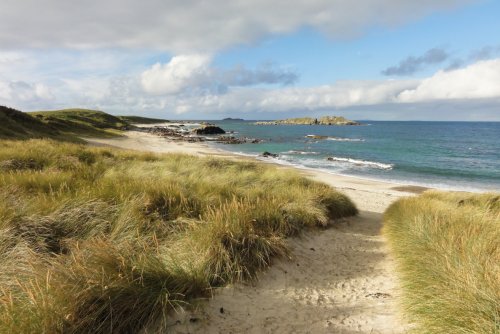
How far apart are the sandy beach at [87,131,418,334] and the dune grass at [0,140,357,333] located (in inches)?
11.0

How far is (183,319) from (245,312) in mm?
1004

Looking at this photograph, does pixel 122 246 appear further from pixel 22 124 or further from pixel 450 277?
pixel 22 124

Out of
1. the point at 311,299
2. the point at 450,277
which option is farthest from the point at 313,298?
the point at 450,277

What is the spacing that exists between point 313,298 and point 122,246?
3202mm

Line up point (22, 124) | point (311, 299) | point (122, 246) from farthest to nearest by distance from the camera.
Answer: point (22, 124), point (311, 299), point (122, 246)

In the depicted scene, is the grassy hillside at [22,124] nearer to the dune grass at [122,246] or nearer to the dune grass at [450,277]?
the dune grass at [122,246]

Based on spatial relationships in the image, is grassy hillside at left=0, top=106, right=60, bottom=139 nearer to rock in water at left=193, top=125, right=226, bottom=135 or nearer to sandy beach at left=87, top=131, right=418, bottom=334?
sandy beach at left=87, top=131, right=418, bottom=334

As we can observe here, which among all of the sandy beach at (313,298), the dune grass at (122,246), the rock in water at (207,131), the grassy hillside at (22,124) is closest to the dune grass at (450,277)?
the sandy beach at (313,298)

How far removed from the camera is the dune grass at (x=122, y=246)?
11.7 feet

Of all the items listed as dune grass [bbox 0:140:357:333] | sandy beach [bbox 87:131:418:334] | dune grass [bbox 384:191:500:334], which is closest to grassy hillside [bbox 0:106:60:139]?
dune grass [bbox 0:140:357:333]

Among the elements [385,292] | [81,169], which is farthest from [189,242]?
[81,169]

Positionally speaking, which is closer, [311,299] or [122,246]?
[122,246]

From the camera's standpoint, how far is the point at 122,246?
5223 mm

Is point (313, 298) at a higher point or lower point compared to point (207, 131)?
lower
